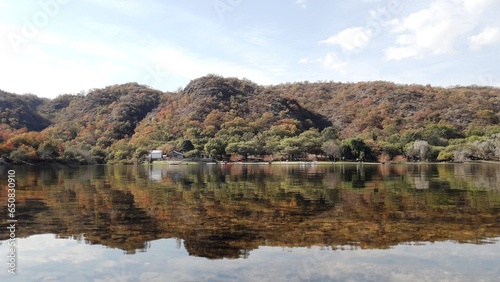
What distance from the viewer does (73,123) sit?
15462cm

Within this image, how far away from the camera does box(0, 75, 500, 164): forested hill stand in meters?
92.5

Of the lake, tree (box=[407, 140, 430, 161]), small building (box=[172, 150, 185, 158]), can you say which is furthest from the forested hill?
the lake

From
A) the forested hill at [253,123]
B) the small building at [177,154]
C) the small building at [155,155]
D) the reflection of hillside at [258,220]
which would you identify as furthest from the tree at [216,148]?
the reflection of hillside at [258,220]

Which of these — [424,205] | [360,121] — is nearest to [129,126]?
[360,121]

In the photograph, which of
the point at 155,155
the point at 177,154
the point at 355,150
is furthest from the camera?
the point at 155,155

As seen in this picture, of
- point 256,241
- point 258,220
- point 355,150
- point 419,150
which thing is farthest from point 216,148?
point 256,241

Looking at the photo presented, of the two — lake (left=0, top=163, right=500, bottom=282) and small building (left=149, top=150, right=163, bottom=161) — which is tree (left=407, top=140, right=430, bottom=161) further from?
lake (left=0, top=163, right=500, bottom=282)

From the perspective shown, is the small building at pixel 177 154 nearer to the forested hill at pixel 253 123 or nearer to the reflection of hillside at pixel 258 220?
the forested hill at pixel 253 123

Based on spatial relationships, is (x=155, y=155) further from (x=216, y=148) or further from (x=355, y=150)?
(x=355, y=150)

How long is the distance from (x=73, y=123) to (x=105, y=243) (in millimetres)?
158913

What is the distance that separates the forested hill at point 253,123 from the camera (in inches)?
3642

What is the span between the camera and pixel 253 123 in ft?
439

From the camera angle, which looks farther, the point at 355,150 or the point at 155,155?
the point at 155,155

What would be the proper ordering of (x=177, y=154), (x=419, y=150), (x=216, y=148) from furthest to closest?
(x=177, y=154) → (x=216, y=148) → (x=419, y=150)
